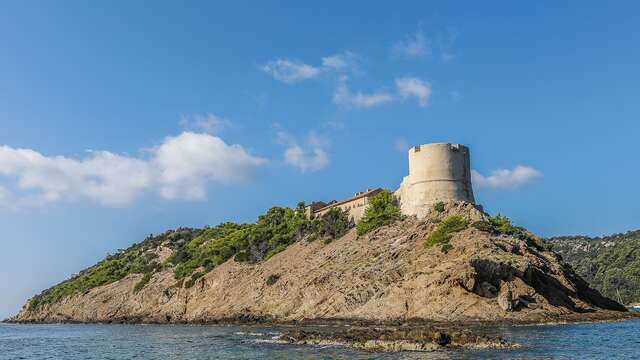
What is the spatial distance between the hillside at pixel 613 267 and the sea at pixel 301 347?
73969 millimetres

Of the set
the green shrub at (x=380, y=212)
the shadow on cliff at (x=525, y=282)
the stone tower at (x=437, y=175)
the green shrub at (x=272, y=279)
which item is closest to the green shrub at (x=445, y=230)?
the stone tower at (x=437, y=175)

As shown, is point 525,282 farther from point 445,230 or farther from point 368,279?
point 368,279

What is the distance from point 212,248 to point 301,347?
57638mm

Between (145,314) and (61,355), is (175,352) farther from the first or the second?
(145,314)

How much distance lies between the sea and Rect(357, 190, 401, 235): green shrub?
27724 millimetres

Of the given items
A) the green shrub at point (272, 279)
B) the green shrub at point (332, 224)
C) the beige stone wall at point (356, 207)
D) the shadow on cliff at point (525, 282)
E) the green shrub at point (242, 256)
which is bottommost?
the shadow on cliff at point (525, 282)

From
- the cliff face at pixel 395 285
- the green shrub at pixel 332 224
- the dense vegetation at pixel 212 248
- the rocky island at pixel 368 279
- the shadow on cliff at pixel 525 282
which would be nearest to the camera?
the rocky island at pixel 368 279

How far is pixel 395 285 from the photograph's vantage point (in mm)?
56000

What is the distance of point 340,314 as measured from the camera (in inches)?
2235

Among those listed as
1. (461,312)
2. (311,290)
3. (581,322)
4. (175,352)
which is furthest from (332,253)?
(175,352)

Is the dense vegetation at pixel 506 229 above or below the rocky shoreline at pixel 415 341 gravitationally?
above

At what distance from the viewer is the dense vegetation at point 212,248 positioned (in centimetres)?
8338

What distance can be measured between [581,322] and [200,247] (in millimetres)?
65661

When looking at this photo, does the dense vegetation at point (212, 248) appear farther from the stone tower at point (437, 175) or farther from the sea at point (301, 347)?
the sea at point (301, 347)
